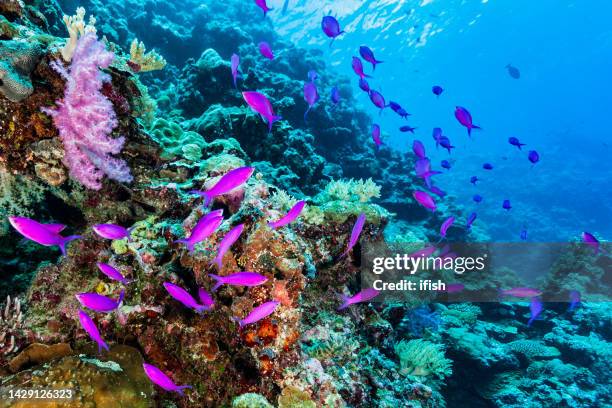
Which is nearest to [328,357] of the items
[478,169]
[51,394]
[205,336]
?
[205,336]

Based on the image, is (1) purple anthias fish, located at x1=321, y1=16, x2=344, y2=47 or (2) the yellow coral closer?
(2) the yellow coral

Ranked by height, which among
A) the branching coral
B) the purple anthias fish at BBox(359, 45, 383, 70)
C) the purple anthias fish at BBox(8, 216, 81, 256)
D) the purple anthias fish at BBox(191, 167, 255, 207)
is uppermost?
the purple anthias fish at BBox(359, 45, 383, 70)

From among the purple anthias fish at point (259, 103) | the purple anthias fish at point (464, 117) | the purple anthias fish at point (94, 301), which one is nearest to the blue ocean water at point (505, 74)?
the purple anthias fish at point (464, 117)

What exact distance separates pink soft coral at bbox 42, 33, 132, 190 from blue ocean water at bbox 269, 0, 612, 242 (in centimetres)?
1396

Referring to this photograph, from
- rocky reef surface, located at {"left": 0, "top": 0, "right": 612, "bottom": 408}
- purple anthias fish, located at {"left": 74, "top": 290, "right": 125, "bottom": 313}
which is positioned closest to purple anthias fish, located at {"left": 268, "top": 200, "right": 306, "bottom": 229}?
rocky reef surface, located at {"left": 0, "top": 0, "right": 612, "bottom": 408}

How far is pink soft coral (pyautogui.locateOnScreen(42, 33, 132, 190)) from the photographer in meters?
3.26

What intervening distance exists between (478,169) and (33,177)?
173ft

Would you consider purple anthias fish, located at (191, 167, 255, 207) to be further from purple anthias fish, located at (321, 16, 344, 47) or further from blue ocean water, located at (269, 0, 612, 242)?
blue ocean water, located at (269, 0, 612, 242)

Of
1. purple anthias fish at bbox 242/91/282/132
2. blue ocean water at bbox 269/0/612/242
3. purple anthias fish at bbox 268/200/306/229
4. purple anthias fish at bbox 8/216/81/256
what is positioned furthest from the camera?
blue ocean water at bbox 269/0/612/242

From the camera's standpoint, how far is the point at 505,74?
70562mm

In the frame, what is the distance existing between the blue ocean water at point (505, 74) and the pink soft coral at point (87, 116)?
45.8 feet

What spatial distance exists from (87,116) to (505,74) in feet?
280

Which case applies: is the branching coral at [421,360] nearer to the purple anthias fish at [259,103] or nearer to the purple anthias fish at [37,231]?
the purple anthias fish at [259,103]

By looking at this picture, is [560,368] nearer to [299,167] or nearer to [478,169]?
[299,167]
